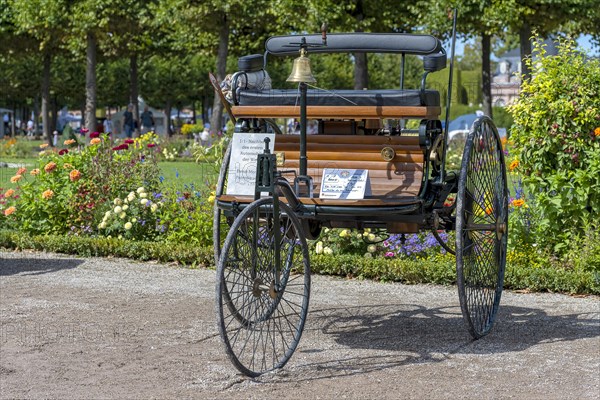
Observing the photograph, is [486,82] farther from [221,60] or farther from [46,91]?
[46,91]

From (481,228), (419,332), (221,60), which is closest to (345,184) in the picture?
(481,228)

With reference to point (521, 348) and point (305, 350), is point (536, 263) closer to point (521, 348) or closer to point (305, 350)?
point (521, 348)

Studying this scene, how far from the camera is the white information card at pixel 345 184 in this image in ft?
18.3

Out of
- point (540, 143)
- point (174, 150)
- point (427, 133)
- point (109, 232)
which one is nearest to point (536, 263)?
point (540, 143)

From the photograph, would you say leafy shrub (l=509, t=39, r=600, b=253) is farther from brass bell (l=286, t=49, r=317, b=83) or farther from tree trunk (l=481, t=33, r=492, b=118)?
tree trunk (l=481, t=33, r=492, b=118)

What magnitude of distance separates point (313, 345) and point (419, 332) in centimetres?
79

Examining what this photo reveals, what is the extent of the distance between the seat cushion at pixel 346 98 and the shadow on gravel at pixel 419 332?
1466mm

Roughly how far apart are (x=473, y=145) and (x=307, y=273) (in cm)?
132

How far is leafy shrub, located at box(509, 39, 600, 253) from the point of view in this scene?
8.26 metres

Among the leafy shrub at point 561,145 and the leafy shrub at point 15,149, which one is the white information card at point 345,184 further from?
the leafy shrub at point 15,149

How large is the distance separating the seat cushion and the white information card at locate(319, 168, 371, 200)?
1.33 feet

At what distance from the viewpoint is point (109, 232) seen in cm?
1024

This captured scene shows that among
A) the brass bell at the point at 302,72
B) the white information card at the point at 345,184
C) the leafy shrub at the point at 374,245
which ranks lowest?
the leafy shrub at the point at 374,245

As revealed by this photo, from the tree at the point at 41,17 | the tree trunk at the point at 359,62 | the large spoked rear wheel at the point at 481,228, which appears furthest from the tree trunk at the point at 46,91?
the large spoked rear wheel at the point at 481,228
